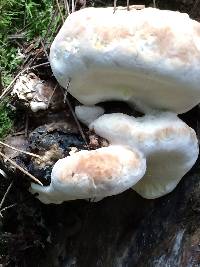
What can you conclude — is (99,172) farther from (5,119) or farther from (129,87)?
(5,119)

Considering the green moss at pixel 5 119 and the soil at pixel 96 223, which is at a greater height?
the green moss at pixel 5 119

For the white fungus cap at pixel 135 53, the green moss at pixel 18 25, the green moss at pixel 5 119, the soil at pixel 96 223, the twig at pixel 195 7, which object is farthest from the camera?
the green moss at pixel 18 25

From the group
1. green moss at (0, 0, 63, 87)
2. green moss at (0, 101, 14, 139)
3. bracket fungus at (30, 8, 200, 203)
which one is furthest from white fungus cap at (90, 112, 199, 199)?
green moss at (0, 0, 63, 87)

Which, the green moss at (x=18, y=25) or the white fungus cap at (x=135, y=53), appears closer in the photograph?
the white fungus cap at (x=135, y=53)

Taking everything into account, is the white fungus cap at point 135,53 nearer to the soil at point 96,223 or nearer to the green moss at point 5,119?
the soil at point 96,223

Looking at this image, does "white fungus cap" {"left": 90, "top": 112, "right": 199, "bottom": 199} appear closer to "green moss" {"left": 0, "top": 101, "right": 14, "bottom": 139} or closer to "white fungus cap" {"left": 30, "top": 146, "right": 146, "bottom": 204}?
"white fungus cap" {"left": 30, "top": 146, "right": 146, "bottom": 204}

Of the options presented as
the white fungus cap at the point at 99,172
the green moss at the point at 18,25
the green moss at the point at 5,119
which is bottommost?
the green moss at the point at 5,119

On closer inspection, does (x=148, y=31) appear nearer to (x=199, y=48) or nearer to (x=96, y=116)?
(x=199, y=48)

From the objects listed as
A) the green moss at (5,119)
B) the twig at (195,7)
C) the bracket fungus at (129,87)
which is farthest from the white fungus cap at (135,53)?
the green moss at (5,119)
